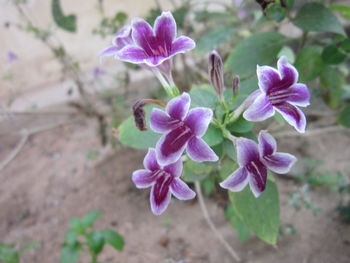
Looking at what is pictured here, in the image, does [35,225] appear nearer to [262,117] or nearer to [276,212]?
[276,212]

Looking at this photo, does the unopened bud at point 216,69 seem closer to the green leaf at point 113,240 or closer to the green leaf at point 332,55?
the green leaf at point 332,55

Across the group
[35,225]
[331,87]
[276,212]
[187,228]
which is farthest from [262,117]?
[35,225]

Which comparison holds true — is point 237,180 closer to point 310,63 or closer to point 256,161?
point 256,161

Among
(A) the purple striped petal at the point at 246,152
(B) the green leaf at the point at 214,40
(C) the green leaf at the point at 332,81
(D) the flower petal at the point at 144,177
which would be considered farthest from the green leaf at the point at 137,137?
(C) the green leaf at the point at 332,81

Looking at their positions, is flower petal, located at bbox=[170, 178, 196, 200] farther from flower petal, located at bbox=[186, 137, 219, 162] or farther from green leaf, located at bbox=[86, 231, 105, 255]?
green leaf, located at bbox=[86, 231, 105, 255]

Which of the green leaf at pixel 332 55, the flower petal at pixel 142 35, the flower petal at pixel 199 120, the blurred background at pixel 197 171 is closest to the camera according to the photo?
the flower petal at pixel 199 120

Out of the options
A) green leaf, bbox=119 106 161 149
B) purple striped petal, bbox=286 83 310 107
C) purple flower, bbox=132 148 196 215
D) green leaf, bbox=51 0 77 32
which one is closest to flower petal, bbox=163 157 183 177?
purple flower, bbox=132 148 196 215

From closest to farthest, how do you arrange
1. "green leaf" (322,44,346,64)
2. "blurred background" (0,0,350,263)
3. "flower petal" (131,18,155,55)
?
"flower petal" (131,18,155,55) → "green leaf" (322,44,346,64) → "blurred background" (0,0,350,263)
